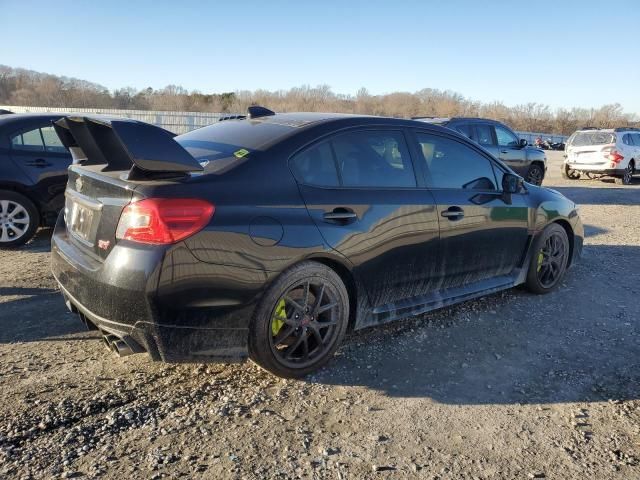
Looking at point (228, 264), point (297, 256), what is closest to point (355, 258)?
point (297, 256)

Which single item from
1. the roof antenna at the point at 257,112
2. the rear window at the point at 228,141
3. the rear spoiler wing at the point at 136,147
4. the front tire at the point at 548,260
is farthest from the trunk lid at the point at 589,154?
the rear spoiler wing at the point at 136,147

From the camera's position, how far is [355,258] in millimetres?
3332

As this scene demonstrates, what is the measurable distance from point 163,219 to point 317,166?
1082 mm

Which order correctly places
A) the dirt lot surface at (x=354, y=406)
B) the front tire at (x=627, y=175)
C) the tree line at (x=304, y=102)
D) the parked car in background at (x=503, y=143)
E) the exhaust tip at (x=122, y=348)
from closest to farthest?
the dirt lot surface at (x=354, y=406)
the exhaust tip at (x=122, y=348)
the parked car in background at (x=503, y=143)
the front tire at (x=627, y=175)
the tree line at (x=304, y=102)

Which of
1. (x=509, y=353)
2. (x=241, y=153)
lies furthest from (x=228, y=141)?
(x=509, y=353)

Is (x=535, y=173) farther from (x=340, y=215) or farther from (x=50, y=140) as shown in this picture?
(x=340, y=215)

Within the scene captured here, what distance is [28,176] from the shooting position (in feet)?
20.4

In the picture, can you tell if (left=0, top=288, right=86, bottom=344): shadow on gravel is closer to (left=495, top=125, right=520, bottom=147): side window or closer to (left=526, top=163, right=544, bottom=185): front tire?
(left=495, top=125, right=520, bottom=147): side window

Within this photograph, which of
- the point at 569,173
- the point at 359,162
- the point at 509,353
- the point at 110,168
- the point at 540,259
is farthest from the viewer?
the point at 569,173

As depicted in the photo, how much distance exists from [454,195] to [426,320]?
40.7 inches

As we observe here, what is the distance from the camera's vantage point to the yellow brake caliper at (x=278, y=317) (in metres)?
3.08

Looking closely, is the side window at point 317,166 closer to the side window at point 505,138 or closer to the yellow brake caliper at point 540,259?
the yellow brake caliper at point 540,259

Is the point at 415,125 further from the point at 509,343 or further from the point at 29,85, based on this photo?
the point at 29,85

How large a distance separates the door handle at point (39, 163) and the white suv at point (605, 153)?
14.8 meters
